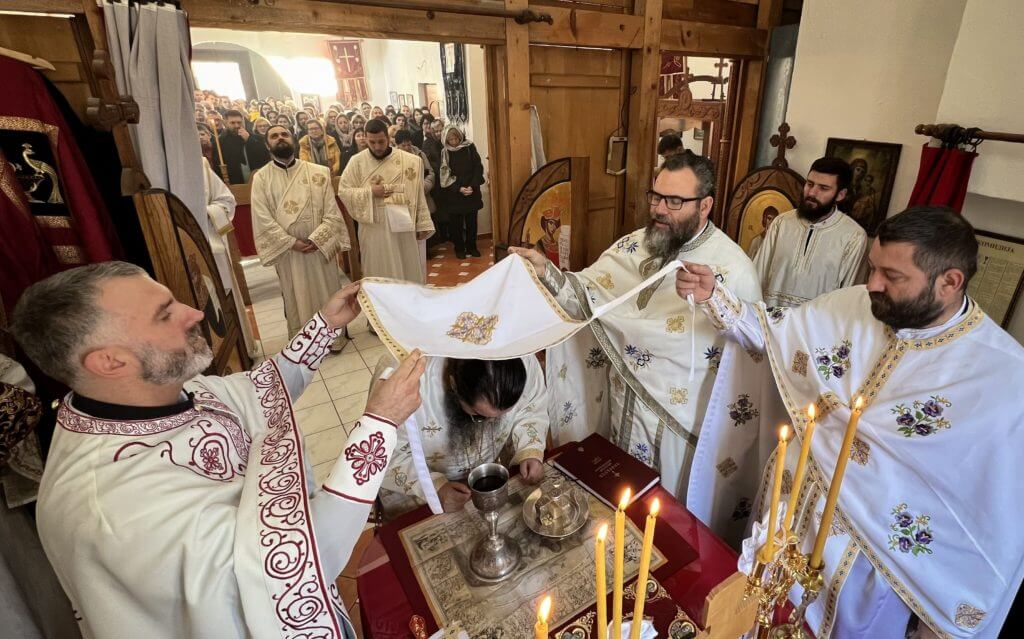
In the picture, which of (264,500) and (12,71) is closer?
(264,500)

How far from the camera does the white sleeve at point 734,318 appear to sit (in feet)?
6.95

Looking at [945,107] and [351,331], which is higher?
[945,107]

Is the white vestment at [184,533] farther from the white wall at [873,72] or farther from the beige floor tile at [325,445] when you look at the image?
the white wall at [873,72]

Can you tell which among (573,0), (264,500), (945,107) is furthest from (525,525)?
(573,0)

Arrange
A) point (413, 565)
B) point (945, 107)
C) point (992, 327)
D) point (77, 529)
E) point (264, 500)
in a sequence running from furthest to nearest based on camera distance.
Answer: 1. point (945, 107)
2. point (992, 327)
3. point (413, 565)
4. point (264, 500)
5. point (77, 529)

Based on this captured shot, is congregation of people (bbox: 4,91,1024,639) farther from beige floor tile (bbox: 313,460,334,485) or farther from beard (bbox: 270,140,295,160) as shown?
beard (bbox: 270,140,295,160)

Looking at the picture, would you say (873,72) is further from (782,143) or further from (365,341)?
(365,341)

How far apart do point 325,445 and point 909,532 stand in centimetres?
366

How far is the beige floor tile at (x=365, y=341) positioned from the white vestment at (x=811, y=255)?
13.4 feet

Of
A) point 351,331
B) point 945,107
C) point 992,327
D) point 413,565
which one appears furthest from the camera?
point 351,331

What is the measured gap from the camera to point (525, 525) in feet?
5.66

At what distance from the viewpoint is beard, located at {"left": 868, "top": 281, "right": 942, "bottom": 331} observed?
167 centimetres

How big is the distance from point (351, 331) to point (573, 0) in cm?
431

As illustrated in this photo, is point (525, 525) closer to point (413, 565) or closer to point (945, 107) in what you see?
point (413, 565)
